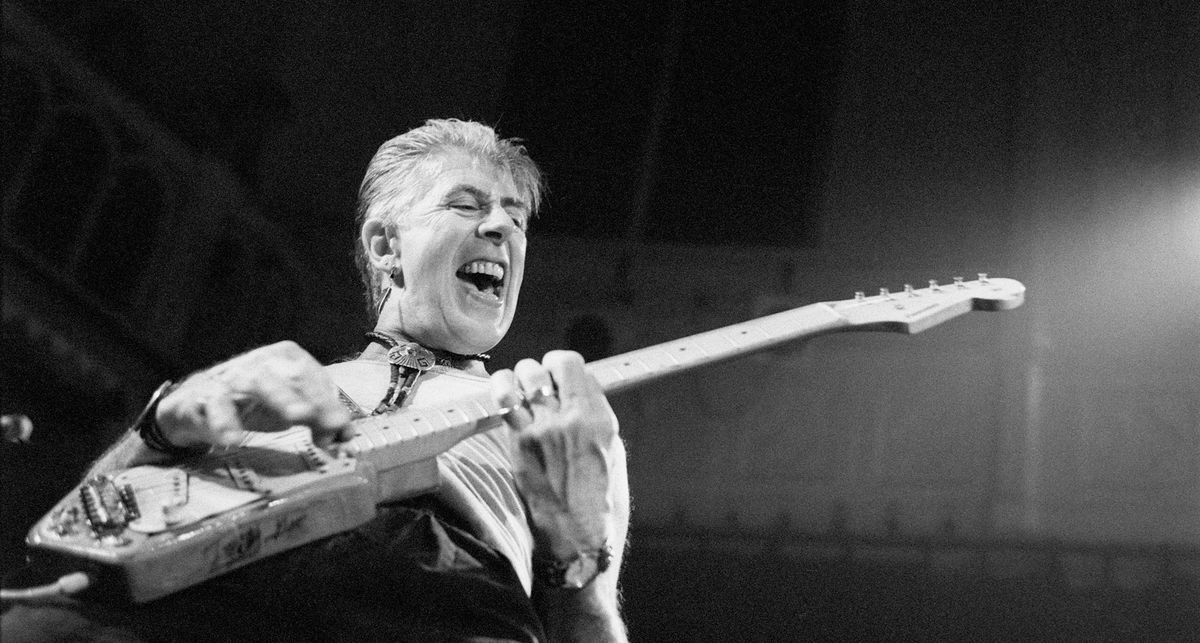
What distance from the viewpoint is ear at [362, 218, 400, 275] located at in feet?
7.52

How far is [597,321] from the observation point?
10.5 ft

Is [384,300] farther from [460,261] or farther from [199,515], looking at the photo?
[199,515]

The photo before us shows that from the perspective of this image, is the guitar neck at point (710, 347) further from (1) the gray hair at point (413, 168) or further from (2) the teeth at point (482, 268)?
(1) the gray hair at point (413, 168)

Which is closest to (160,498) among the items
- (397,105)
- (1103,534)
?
(397,105)

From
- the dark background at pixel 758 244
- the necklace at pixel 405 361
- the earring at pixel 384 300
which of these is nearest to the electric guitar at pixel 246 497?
the necklace at pixel 405 361

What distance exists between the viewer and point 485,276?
2.23 metres

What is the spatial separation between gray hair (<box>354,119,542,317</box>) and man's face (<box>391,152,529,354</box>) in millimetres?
41

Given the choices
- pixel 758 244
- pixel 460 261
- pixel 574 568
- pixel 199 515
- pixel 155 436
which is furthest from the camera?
pixel 758 244

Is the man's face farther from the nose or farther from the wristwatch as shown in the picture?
the wristwatch

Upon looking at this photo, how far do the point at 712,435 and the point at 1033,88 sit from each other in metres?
1.18

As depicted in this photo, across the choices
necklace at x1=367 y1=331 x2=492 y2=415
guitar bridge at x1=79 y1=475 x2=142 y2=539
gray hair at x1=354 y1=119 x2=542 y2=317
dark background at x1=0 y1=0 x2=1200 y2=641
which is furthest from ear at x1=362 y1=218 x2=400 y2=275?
guitar bridge at x1=79 y1=475 x2=142 y2=539

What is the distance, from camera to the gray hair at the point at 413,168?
2303 mm

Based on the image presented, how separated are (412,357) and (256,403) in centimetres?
59

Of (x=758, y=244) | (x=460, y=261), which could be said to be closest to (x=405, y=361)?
(x=460, y=261)
